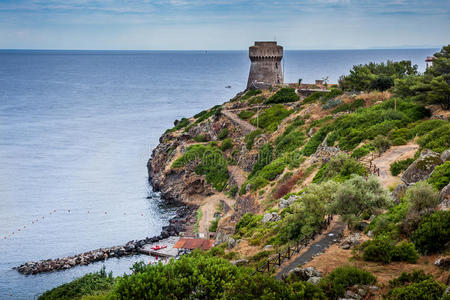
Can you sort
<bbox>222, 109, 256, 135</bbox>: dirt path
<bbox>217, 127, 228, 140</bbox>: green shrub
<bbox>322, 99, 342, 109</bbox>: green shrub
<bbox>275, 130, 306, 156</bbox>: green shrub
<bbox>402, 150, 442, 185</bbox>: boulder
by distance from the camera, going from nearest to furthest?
<bbox>402, 150, 442, 185</bbox>: boulder
<bbox>275, 130, 306, 156</bbox>: green shrub
<bbox>322, 99, 342, 109</bbox>: green shrub
<bbox>222, 109, 256, 135</bbox>: dirt path
<bbox>217, 127, 228, 140</bbox>: green shrub

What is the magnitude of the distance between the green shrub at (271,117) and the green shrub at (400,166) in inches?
1244

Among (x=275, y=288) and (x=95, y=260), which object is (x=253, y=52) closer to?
(x=95, y=260)

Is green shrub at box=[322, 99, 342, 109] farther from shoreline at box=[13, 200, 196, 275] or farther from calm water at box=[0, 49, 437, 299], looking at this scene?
calm water at box=[0, 49, 437, 299]

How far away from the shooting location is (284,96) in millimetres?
69812

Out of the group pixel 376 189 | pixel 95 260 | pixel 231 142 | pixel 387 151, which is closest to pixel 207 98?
pixel 231 142

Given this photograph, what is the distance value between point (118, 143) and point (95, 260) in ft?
176

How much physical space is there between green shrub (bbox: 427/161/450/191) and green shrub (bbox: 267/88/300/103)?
153 feet

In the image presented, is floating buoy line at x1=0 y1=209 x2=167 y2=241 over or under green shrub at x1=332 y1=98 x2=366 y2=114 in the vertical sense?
under

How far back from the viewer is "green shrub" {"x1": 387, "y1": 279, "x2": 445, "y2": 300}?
13.7 meters

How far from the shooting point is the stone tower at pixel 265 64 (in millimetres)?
77625

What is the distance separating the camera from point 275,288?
15.4 m

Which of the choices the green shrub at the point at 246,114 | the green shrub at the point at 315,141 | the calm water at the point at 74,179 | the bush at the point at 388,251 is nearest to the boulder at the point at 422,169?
the bush at the point at 388,251

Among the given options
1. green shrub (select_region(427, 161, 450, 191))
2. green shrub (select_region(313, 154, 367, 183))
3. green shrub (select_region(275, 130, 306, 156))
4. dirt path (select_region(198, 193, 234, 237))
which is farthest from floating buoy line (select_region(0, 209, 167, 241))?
green shrub (select_region(427, 161, 450, 191))

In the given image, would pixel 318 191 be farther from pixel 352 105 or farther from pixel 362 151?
pixel 352 105
